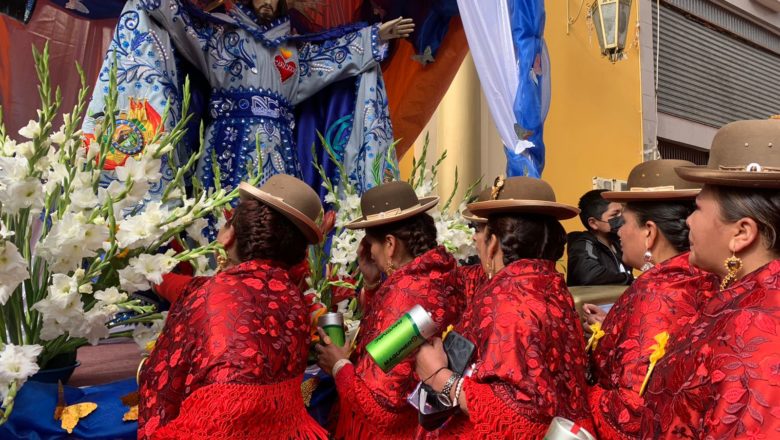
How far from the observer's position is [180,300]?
1.90 meters

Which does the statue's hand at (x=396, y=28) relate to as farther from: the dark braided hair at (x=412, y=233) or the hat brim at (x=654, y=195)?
the hat brim at (x=654, y=195)

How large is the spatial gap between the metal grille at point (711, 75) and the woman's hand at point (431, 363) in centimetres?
702

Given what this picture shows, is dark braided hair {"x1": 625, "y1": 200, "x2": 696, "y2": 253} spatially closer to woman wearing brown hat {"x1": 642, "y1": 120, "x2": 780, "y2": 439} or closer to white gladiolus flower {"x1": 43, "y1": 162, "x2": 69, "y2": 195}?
woman wearing brown hat {"x1": 642, "y1": 120, "x2": 780, "y2": 439}

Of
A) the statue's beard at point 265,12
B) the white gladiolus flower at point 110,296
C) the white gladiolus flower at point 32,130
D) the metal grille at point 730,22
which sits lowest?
the white gladiolus flower at point 110,296

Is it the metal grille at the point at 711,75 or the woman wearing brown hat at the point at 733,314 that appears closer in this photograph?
the woman wearing brown hat at the point at 733,314

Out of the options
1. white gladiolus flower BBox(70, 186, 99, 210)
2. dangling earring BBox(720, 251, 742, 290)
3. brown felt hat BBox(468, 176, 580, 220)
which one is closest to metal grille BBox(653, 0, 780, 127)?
brown felt hat BBox(468, 176, 580, 220)

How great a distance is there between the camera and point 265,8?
11.7 feet

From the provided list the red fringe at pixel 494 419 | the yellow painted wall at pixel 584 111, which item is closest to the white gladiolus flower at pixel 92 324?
the red fringe at pixel 494 419

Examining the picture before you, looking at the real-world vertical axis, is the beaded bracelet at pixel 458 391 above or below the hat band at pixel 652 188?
below

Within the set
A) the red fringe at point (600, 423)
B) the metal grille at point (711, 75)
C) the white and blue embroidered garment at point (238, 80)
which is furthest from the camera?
the metal grille at point (711, 75)

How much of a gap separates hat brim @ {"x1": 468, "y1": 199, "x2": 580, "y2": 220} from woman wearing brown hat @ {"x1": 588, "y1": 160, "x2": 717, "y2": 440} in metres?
0.23

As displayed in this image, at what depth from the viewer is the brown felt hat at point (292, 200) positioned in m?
1.86

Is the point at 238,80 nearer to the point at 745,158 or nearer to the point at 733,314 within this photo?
the point at 745,158

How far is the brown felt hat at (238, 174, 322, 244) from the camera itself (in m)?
1.86
